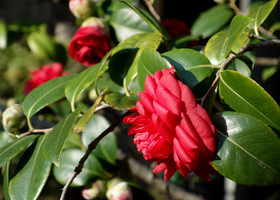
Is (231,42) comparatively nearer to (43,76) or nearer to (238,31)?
(238,31)

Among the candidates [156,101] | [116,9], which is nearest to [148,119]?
[156,101]

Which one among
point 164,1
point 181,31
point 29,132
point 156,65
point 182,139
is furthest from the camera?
point 164,1

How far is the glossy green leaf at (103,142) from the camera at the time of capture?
1.01 metres

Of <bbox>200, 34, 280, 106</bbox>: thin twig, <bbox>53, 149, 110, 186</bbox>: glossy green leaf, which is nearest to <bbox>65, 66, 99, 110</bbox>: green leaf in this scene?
<bbox>200, 34, 280, 106</bbox>: thin twig

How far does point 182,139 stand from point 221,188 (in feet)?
7.14

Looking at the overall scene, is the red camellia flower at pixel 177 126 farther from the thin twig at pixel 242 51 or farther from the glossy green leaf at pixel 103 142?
the glossy green leaf at pixel 103 142

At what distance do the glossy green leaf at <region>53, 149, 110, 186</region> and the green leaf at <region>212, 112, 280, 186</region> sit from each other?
2.08 feet

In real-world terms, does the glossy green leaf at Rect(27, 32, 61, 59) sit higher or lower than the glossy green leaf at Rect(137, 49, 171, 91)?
lower

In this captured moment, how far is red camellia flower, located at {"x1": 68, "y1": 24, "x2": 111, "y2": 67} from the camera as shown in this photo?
877 millimetres

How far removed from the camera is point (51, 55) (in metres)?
1.66

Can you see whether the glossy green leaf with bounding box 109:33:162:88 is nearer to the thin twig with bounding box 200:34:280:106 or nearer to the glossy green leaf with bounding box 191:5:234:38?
the thin twig with bounding box 200:34:280:106

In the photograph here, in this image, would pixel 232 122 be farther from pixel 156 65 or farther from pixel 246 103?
pixel 156 65

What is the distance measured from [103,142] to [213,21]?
0.57m

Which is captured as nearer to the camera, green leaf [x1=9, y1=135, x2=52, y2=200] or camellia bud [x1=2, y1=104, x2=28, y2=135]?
green leaf [x1=9, y1=135, x2=52, y2=200]
